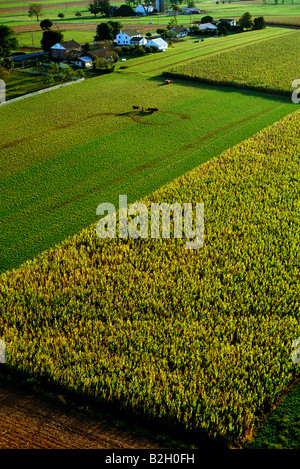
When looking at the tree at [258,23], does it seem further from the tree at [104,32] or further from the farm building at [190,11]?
the farm building at [190,11]

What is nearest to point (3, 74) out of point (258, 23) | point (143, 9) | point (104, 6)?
point (258, 23)

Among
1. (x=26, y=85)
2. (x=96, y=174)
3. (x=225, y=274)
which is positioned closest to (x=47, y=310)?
(x=225, y=274)

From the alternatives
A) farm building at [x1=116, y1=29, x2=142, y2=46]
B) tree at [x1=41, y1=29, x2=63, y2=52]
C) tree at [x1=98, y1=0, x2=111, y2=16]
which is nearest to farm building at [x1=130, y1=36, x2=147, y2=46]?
farm building at [x1=116, y1=29, x2=142, y2=46]

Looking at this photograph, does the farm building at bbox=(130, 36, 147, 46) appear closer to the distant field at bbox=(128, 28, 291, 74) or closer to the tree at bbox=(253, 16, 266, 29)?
the distant field at bbox=(128, 28, 291, 74)

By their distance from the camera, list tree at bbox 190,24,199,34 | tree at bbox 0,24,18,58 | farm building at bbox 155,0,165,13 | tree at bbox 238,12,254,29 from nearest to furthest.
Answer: tree at bbox 0,24,18,58
tree at bbox 238,12,254,29
tree at bbox 190,24,199,34
farm building at bbox 155,0,165,13

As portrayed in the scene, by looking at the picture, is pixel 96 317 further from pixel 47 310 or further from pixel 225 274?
pixel 225 274

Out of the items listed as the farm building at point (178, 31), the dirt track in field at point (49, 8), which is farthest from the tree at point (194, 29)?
the dirt track in field at point (49, 8)
